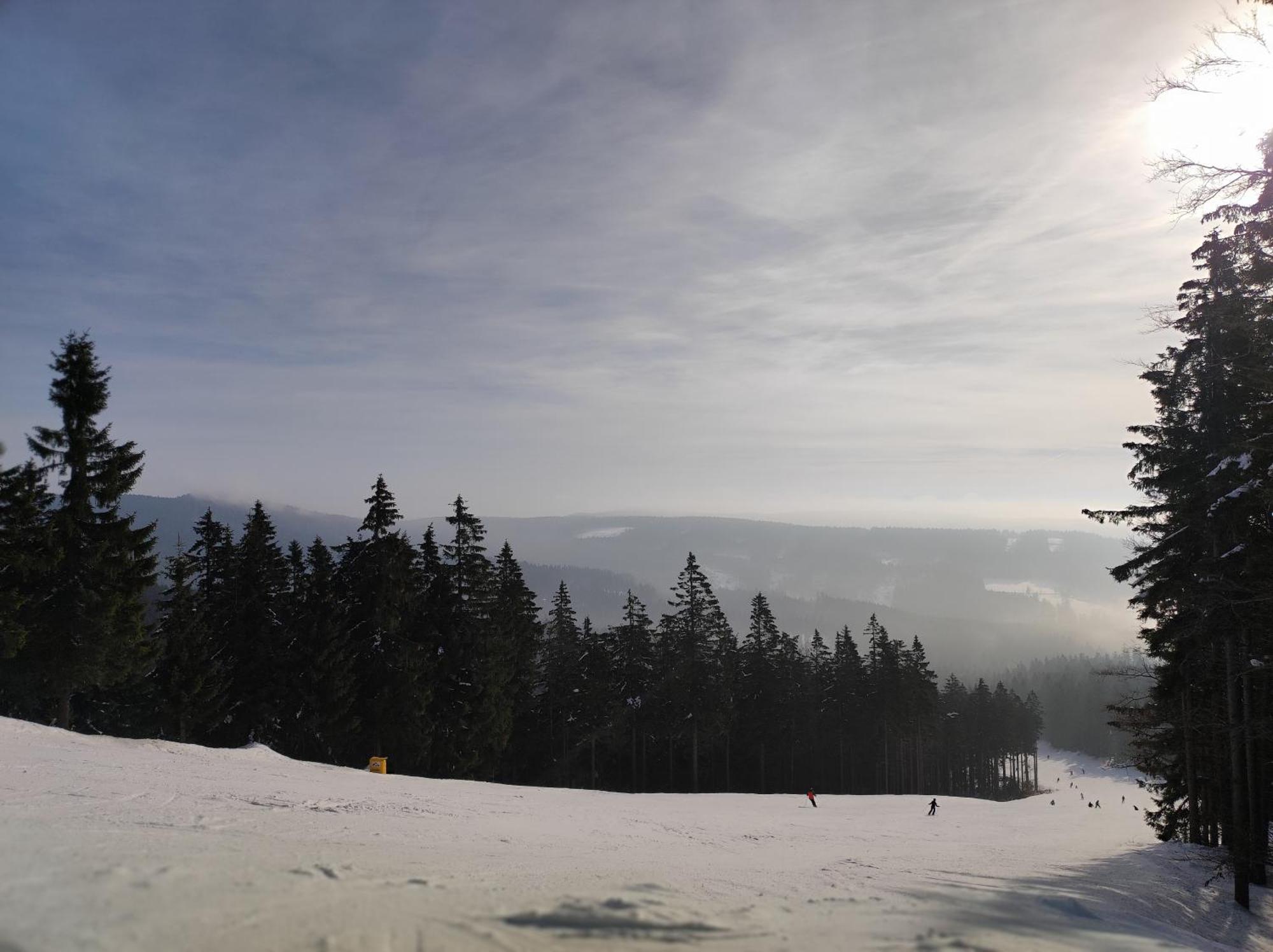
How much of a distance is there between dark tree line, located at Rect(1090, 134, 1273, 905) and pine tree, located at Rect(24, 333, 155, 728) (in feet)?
→ 118

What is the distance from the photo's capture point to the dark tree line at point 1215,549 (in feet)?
52.8

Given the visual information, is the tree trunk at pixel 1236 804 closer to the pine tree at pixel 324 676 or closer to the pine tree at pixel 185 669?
the pine tree at pixel 324 676

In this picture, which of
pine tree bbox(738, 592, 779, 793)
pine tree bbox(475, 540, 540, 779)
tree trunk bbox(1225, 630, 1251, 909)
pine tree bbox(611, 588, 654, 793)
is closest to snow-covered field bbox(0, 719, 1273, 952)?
tree trunk bbox(1225, 630, 1251, 909)

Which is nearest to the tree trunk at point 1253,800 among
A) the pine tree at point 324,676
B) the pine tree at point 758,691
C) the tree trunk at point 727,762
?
the pine tree at point 324,676

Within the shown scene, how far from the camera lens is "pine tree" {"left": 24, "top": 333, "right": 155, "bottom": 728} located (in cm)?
2831

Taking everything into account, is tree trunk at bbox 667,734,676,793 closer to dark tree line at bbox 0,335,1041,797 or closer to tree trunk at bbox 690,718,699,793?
dark tree line at bbox 0,335,1041,797

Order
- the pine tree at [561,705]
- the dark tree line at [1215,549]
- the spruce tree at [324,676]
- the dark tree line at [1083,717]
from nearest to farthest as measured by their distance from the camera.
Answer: the dark tree line at [1215,549]
the spruce tree at [324,676]
the pine tree at [561,705]
the dark tree line at [1083,717]

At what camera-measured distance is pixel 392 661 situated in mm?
38750

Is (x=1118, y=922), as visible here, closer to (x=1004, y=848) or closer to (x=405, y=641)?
(x=1004, y=848)

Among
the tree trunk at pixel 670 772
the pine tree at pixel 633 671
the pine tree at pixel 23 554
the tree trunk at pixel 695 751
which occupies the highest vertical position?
the pine tree at pixel 23 554

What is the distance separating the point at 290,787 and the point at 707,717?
3899 cm

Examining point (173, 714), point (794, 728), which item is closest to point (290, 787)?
point (173, 714)

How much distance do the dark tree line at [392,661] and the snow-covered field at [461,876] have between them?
11.7 metres

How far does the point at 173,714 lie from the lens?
34.1 m
